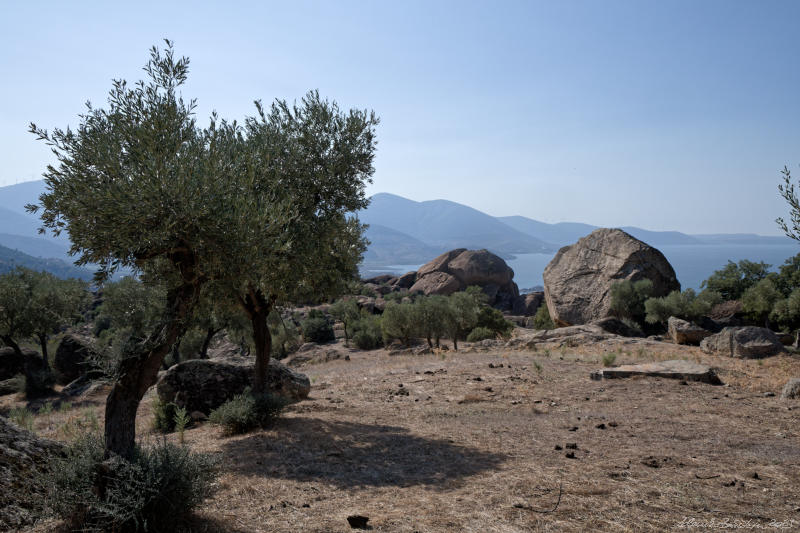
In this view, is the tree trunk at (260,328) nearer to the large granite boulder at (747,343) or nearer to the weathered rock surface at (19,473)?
the weathered rock surface at (19,473)

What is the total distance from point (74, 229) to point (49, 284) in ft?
96.2

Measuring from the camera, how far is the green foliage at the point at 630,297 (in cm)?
3316

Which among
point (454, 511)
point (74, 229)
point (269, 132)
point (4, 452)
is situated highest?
point (269, 132)

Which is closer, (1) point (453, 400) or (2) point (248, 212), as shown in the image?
(2) point (248, 212)

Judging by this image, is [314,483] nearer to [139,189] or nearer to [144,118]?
[139,189]

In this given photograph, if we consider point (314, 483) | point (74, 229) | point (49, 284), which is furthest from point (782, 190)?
point (49, 284)

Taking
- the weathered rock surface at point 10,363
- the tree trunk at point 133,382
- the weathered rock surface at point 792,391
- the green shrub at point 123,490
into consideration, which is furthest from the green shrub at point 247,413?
the weathered rock surface at point 10,363

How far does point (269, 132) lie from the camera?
1070 centimetres

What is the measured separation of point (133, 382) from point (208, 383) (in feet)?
23.0

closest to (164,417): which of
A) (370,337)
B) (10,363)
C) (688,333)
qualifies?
(688,333)

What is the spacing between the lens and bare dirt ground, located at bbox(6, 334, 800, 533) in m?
5.44

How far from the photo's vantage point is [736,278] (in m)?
42.8

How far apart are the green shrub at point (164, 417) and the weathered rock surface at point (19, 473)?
652 cm

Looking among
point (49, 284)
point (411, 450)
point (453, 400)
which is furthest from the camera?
point (49, 284)
